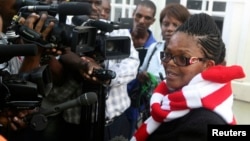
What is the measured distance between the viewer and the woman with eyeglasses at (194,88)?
1.13m

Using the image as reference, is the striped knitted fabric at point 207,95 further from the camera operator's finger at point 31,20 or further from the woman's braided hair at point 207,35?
the camera operator's finger at point 31,20

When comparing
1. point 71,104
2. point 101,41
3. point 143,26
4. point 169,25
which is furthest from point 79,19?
point 143,26

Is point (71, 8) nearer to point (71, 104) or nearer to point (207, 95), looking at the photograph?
point (71, 104)

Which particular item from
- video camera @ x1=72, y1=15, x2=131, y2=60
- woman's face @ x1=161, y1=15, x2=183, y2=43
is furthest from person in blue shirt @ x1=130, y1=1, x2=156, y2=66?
video camera @ x1=72, y1=15, x2=131, y2=60

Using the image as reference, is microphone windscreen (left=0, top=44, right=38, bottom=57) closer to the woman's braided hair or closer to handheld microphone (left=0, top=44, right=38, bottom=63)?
handheld microphone (left=0, top=44, right=38, bottom=63)

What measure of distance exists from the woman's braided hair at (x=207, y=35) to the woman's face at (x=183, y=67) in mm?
19

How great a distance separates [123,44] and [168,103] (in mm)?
520

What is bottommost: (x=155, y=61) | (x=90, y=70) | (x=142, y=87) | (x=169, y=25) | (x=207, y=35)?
(x=142, y=87)

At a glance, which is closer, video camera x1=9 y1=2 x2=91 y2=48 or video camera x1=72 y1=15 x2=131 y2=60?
video camera x1=9 y1=2 x2=91 y2=48

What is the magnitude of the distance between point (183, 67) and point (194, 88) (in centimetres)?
11

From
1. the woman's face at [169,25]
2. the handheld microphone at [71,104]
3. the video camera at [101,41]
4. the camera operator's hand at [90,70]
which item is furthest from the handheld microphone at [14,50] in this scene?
the woman's face at [169,25]

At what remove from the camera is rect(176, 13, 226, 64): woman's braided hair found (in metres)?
1.22

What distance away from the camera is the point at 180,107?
1.17 meters

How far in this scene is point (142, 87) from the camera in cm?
218
